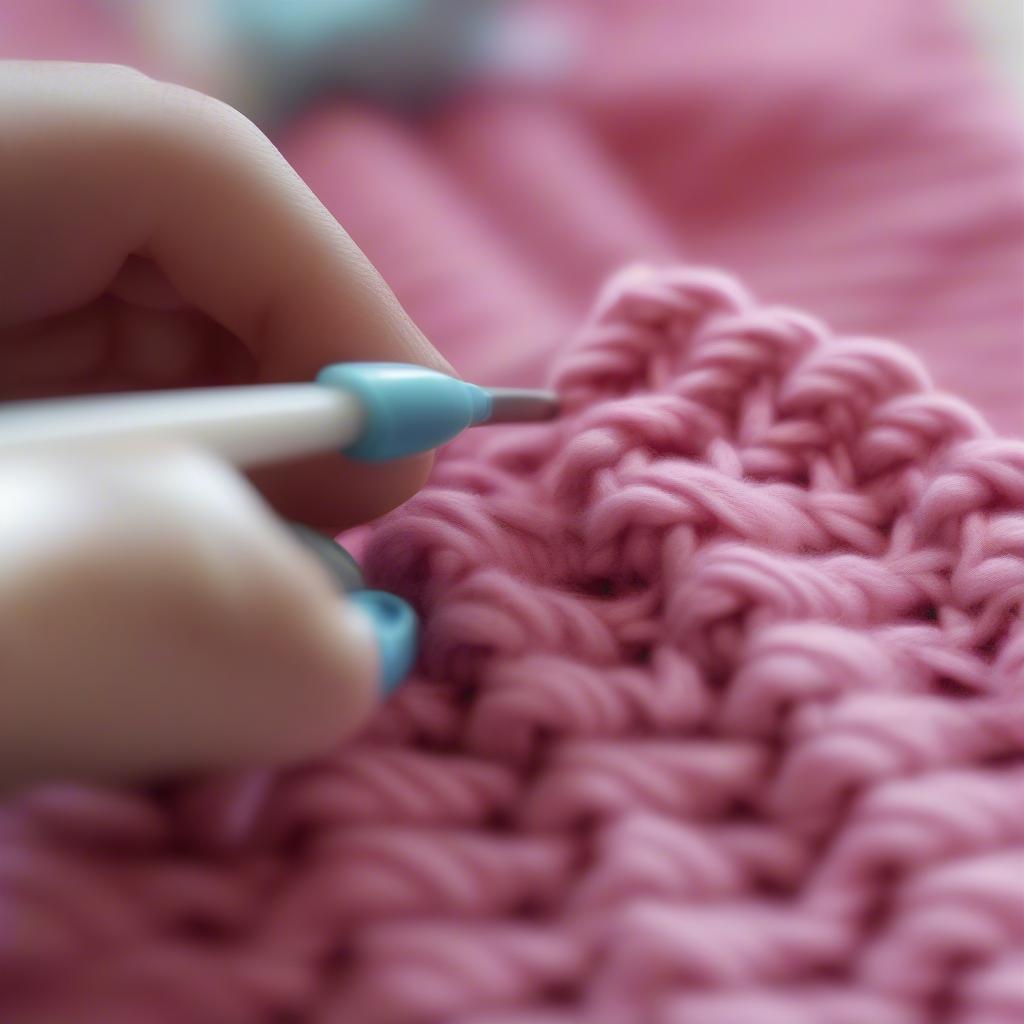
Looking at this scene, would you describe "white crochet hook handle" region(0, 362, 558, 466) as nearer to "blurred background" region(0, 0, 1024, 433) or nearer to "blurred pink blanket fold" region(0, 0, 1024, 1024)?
"blurred pink blanket fold" region(0, 0, 1024, 1024)

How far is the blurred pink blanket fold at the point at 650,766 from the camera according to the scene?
227 mm

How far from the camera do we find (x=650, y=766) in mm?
262

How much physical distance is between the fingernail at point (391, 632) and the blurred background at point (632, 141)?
251 millimetres

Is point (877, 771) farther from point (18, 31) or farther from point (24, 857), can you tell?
point (18, 31)

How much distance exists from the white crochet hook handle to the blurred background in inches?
7.5

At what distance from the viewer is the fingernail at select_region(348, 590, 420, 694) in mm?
253

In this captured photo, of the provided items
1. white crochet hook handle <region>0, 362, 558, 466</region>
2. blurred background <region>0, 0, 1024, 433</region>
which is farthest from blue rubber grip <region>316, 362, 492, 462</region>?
blurred background <region>0, 0, 1024, 433</region>

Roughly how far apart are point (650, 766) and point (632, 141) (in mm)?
492

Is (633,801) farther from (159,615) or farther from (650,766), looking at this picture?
(159,615)

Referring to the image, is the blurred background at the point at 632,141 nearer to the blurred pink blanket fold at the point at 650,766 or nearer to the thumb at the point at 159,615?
the blurred pink blanket fold at the point at 650,766

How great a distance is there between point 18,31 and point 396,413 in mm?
473

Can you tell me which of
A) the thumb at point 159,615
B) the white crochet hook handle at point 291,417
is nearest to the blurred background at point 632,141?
the white crochet hook handle at point 291,417

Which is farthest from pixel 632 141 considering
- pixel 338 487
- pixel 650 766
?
pixel 650 766

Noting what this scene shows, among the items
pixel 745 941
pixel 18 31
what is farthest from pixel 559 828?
pixel 18 31
